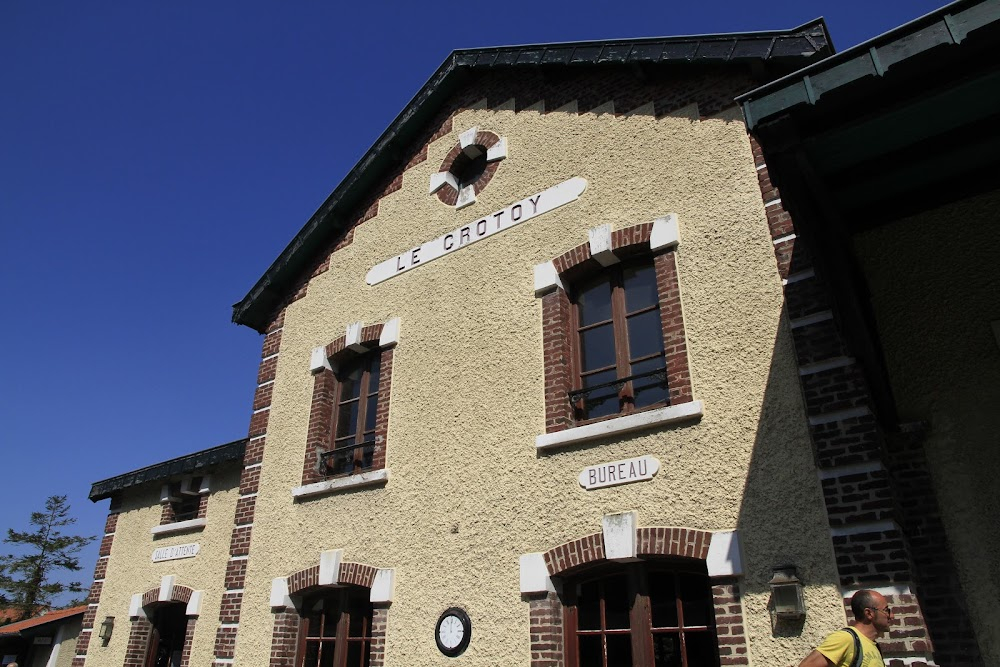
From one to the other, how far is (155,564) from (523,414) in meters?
7.82

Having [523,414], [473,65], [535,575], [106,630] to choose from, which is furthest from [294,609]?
[473,65]

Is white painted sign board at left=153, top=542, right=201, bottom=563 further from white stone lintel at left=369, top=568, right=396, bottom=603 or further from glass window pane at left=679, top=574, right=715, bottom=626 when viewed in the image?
glass window pane at left=679, top=574, right=715, bottom=626

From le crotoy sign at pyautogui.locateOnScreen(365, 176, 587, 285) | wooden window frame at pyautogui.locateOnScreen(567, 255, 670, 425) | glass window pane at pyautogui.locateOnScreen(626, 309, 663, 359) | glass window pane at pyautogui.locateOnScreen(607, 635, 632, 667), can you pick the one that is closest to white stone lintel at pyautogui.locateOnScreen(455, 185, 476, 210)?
le crotoy sign at pyautogui.locateOnScreen(365, 176, 587, 285)

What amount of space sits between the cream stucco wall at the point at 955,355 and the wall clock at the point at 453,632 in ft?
13.3

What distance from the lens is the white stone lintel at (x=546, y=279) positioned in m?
7.57

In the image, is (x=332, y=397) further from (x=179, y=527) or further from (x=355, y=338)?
(x=179, y=527)

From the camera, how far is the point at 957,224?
641 cm

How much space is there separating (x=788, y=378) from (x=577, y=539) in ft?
7.22

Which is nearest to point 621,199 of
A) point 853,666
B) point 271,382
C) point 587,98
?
point 587,98

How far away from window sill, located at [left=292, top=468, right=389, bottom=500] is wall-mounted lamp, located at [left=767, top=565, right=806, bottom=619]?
14.1ft

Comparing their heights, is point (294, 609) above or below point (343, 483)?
below

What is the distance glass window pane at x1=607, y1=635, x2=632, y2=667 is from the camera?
234 inches

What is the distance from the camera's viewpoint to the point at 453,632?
6.88m

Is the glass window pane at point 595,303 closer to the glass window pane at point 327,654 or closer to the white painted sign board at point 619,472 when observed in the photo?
the white painted sign board at point 619,472
